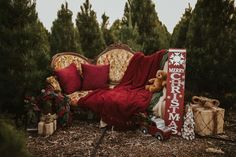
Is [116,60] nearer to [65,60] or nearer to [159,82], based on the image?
[65,60]

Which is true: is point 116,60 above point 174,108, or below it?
above

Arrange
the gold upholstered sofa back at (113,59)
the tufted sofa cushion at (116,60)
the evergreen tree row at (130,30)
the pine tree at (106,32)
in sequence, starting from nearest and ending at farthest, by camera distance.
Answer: the gold upholstered sofa back at (113,59) → the tufted sofa cushion at (116,60) → the evergreen tree row at (130,30) → the pine tree at (106,32)

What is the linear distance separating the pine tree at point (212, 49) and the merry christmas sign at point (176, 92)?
1203mm

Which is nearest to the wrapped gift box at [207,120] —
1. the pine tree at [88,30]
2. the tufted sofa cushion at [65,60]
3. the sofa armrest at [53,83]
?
the sofa armrest at [53,83]

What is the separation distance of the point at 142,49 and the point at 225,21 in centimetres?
348

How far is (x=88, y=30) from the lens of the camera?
9273 millimetres

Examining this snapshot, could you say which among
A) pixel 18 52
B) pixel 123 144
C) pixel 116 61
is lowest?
pixel 123 144

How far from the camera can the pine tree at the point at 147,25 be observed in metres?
9.16

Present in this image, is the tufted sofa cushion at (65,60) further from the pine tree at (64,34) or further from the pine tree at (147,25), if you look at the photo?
the pine tree at (147,25)

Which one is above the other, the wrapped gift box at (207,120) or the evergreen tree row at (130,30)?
the evergreen tree row at (130,30)

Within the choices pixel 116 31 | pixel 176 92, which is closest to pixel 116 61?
pixel 176 92

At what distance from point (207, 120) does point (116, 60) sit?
2.56 m

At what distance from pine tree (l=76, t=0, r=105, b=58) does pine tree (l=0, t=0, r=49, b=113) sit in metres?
4.36

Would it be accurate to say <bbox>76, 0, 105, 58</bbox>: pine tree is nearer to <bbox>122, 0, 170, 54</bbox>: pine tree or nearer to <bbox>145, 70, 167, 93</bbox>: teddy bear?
<bbox>122, 0, 170, 54</bbox>: pine tree
